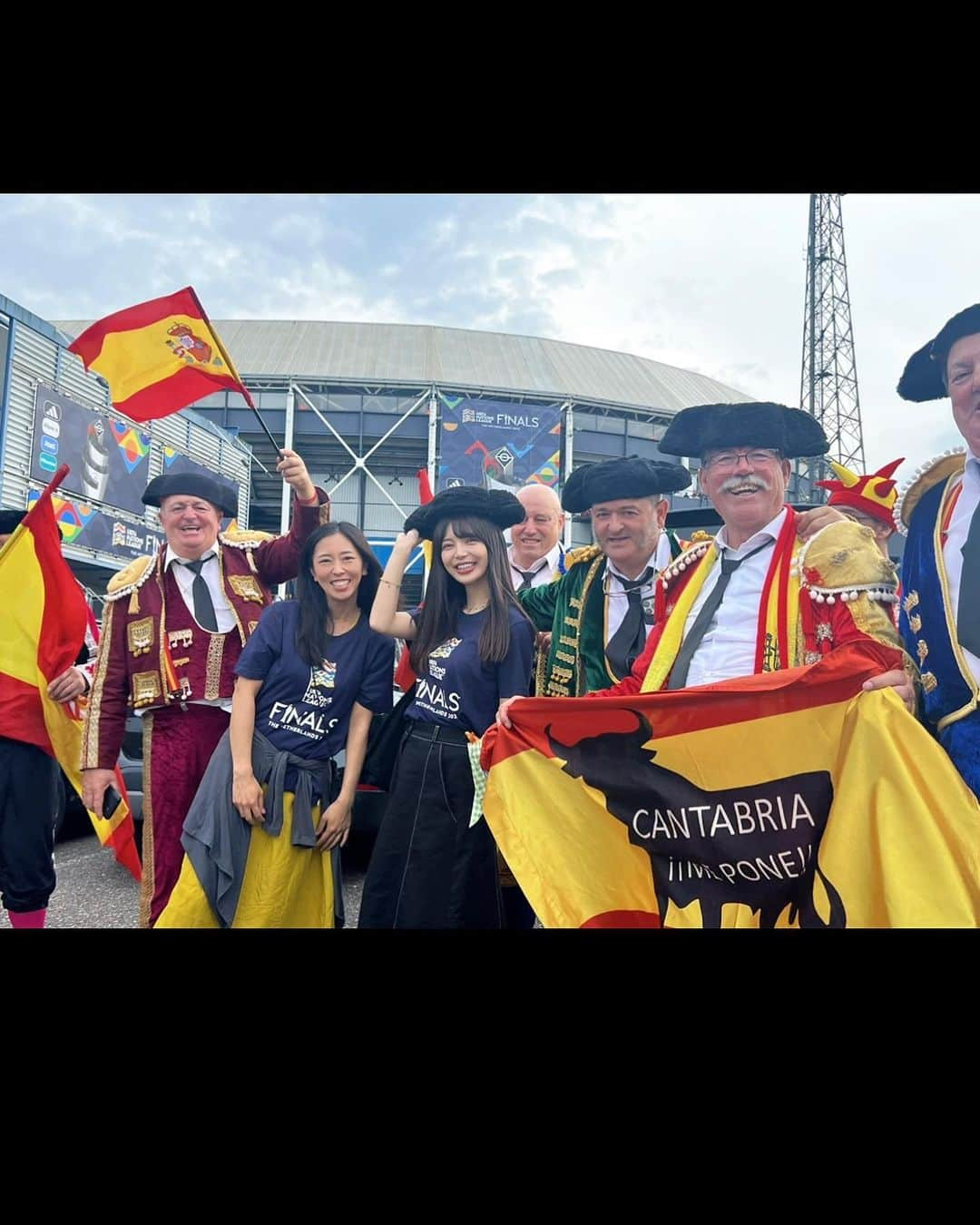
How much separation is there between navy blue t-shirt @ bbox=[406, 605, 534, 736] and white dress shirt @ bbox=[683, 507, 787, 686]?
0.62 meters

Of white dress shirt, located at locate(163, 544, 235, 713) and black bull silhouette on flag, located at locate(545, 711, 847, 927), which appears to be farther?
white dress shirt, located at locate(163, 544, 235, 713)

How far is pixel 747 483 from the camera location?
265 centimetres

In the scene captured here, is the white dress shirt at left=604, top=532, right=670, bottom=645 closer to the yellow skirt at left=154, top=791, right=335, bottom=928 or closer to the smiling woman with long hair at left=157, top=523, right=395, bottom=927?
the smiling woman with long hair at left=157, top=523, right=395, bottom=927

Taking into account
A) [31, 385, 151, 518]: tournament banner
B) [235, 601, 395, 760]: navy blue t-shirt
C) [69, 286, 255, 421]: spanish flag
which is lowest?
[235, 601, 395, 760]: navy blue t-shirt

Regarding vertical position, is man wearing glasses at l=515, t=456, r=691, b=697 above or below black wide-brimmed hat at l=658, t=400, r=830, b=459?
below

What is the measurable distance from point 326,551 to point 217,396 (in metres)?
21.4

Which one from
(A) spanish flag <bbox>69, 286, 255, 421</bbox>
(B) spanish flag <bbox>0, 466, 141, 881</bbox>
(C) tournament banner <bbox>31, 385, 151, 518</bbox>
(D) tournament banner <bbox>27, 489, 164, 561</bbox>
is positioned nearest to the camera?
(A) spanish flag <bbox>69, 286, 255, 421</bbox>

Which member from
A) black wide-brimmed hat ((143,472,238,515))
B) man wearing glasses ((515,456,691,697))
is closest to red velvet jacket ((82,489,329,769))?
black wide-brimmed hat ((143,472,238,515))

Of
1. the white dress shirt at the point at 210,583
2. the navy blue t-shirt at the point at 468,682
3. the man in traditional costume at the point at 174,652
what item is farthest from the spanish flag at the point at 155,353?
the navy blue t-shirt at the point at 468,682

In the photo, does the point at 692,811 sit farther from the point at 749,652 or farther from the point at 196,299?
the point at 196,299

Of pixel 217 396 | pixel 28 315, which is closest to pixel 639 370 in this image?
pixel 217 396

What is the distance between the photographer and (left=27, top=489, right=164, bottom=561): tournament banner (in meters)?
13.4

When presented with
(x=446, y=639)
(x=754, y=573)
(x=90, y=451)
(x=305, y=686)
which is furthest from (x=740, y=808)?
(x=90, y=451)

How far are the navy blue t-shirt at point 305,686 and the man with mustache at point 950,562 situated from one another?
5.86ft
